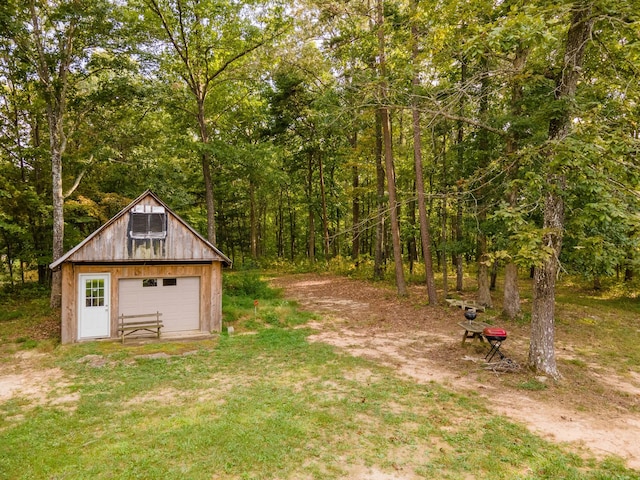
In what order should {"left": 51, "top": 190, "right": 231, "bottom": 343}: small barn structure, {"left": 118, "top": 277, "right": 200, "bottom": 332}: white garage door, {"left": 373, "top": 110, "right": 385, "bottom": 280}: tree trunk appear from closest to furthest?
{"left": 51, "top": 190, "right": 231, "bottom": 343}: small barn structure < {"left": 118, "top": 277, "right": 200, "bottom": 332}: white garage door < {"left": 373, "top": 110, "right": 385, "bottom": 280}: tree trunk

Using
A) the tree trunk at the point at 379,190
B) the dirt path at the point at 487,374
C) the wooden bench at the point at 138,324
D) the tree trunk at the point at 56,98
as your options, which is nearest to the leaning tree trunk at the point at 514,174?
the dirt path at the point at 487,374

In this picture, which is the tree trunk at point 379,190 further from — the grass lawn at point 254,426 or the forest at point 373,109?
the grass lawn at point 254,426

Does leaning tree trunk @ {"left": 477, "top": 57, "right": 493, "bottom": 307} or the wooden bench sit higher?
leaning tree trunk @ {"left": 477, "top": 57, "right": 493, "bottom": 307}

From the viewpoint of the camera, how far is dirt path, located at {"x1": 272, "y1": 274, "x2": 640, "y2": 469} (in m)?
5.69

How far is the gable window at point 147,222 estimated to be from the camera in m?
10.9

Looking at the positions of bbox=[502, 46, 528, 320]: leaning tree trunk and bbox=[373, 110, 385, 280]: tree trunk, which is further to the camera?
bbox=[373, 110, 385, 280]: tree trunk

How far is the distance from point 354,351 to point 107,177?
16.9m

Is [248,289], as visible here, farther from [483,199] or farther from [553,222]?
[553,222]

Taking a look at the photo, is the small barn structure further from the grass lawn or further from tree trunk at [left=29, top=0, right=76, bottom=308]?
tree trunk at [left=29, top=0, right=76, bottom=308]

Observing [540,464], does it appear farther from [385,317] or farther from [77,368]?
[77,368]

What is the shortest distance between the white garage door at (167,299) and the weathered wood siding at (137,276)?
21 cm

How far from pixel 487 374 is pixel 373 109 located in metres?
8.03

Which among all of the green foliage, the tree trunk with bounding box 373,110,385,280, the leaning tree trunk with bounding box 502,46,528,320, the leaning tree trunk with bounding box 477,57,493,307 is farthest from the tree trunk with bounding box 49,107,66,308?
the leaning tree trunk with bounding box 502,46,528,320

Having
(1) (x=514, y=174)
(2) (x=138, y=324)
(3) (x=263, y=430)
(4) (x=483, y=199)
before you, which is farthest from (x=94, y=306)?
(1) (x=514, y=174)
